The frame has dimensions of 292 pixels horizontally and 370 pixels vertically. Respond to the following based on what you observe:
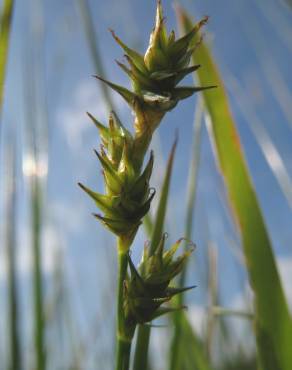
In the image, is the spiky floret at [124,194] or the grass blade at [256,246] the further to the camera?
the grass blade at [256,246]

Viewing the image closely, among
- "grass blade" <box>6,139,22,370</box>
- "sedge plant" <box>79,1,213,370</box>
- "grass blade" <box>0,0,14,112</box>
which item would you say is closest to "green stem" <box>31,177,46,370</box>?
"grass blade" <box>6,139,22,370</box>

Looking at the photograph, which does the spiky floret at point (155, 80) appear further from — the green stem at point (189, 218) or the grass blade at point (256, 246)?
the green stem at point (189, 218)

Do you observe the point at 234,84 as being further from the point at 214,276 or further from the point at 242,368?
the point at 242,368

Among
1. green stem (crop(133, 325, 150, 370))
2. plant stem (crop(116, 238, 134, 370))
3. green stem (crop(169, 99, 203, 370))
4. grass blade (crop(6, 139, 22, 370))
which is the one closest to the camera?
plant stem (crop(116, 238, 134, 370))

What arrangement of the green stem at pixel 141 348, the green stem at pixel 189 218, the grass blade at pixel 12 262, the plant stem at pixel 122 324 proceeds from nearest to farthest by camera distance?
1. the plant stem at pixel 122 324
2. the green stem at pixel 141 348
3. the green stem at pixel 189 218
4. the grass blade at pixel 12 262

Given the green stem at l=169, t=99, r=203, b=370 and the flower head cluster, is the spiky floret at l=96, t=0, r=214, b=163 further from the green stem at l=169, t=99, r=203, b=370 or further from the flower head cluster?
the green stem at l=169, t=99, r=203, b=370

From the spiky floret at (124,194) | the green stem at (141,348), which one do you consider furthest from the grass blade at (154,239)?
the spiky floret at (124,194)

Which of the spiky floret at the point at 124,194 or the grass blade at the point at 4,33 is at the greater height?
the grass blade at the point at 4,33
